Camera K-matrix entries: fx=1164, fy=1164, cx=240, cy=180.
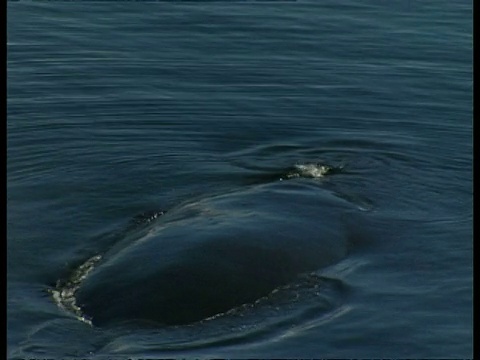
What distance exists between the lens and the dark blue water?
12.6 meters

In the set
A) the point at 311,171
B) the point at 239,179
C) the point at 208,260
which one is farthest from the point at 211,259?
the point at 311,171

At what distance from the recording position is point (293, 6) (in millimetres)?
27062

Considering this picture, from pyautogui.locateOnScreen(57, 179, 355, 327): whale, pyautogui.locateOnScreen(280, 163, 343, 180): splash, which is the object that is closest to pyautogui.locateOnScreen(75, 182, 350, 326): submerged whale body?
pyautogui.locateOnScreen(57, 179, 355, 327): whale

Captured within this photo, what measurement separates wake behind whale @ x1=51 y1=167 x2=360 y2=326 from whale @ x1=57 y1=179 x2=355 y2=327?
11mm

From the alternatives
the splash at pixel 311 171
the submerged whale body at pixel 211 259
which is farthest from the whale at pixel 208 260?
the splash at pixel 311 171

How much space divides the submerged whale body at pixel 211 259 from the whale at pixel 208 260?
1 centimetres

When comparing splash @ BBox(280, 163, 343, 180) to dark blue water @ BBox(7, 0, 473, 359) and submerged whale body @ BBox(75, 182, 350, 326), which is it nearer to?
dark blue water @ BBox(7, 0, 473, 359)

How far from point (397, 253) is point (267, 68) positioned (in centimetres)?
924

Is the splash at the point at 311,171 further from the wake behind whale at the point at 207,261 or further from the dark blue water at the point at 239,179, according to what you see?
the wake behind whale at the point at 207,261

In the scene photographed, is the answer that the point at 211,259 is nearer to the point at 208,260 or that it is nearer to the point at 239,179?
the point at 208,260

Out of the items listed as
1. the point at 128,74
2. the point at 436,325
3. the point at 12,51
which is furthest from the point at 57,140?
the point at 436,325

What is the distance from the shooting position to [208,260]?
13.2m

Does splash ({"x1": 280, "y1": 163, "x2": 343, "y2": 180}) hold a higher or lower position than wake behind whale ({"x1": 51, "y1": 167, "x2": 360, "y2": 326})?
higher

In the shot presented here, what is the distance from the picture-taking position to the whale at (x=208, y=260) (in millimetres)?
12648
